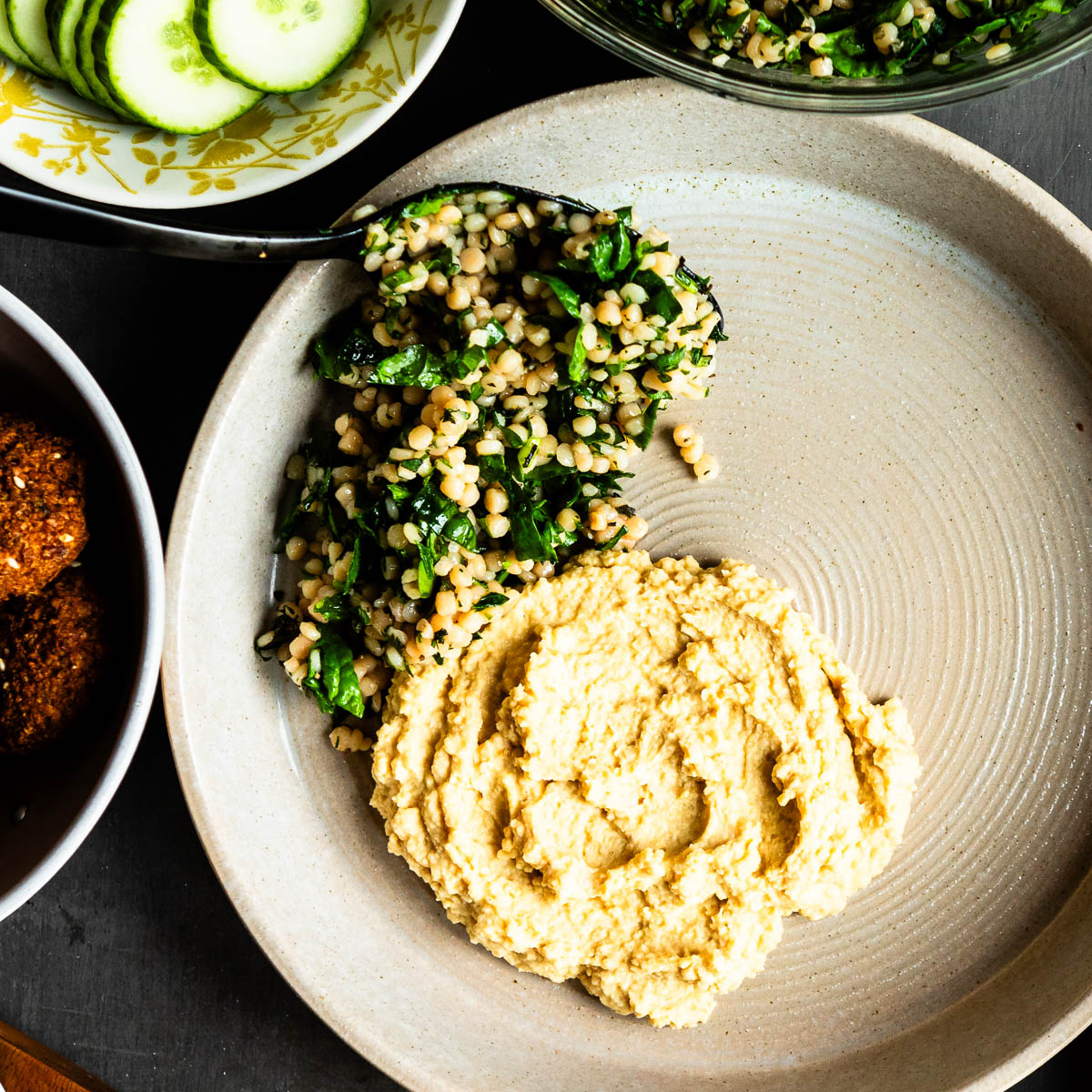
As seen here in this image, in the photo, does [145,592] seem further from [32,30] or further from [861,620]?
[861,620]

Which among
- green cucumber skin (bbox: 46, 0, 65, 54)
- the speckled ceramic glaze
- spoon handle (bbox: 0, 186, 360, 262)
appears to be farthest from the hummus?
green cucumber skin (bbox: 46, 0, 65, 54)

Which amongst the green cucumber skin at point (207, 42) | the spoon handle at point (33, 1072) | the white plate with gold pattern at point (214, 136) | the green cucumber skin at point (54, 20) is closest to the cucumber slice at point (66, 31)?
the green cucumber skin at point (54, 20)

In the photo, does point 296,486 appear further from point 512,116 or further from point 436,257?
point 512,116

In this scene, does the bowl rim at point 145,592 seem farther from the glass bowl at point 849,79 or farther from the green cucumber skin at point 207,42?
the glass bowl at point 849,79

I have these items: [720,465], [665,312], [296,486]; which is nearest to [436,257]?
[665,312]

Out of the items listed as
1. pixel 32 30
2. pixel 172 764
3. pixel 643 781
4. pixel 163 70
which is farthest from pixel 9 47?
pixel 643 781

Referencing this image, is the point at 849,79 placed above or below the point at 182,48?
above
